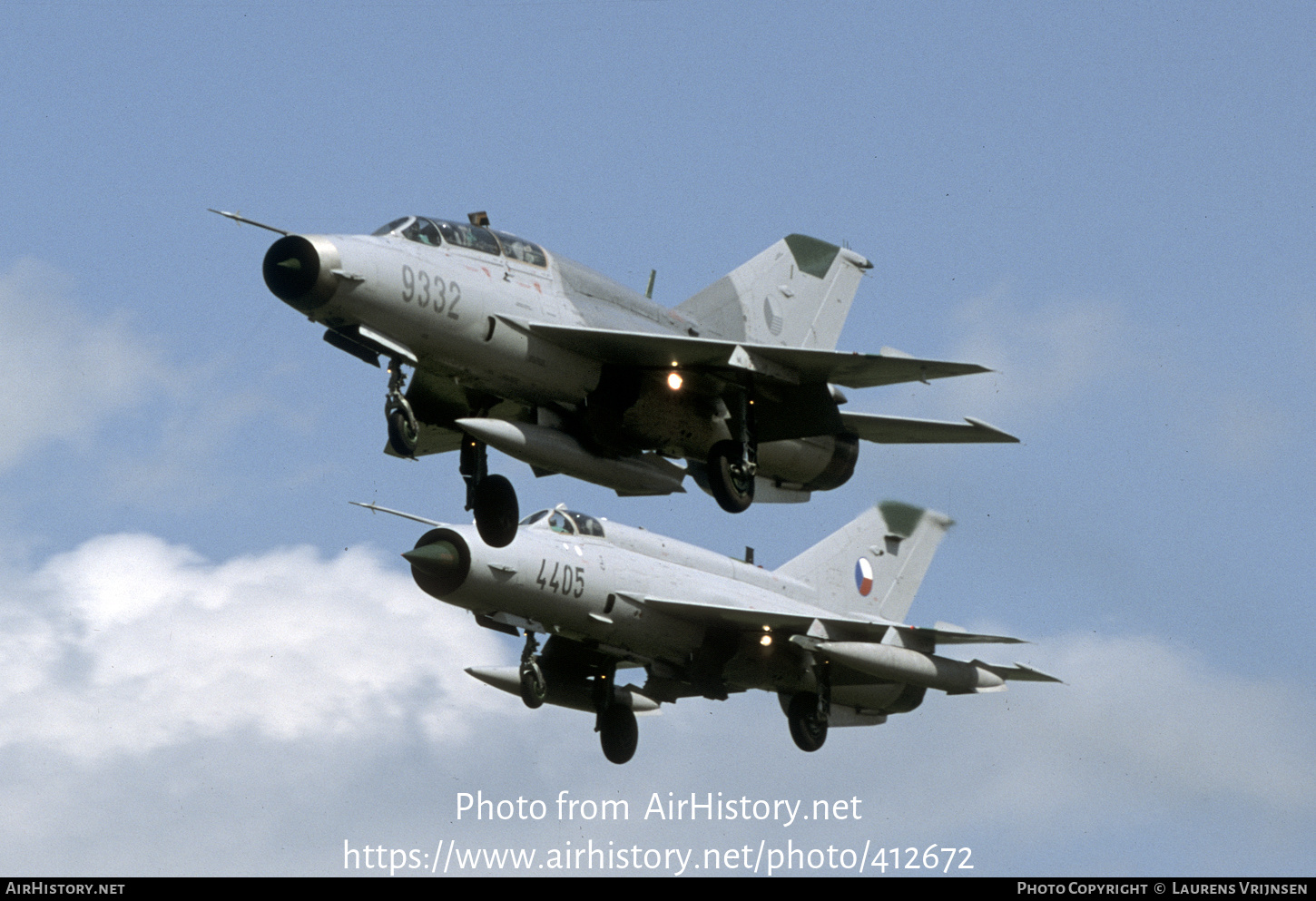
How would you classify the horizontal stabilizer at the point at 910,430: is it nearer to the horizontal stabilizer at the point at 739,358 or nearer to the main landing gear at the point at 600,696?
the horizontal stabilizer at the point at 739,358

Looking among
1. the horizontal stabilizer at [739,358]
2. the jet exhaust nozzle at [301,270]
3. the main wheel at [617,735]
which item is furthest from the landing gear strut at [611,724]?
the jet exhaust nozzle at [301,270]

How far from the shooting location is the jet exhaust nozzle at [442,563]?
33469 mm

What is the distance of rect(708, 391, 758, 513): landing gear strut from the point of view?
25.6 metres

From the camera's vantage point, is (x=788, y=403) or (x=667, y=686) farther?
(x=667, y=686)

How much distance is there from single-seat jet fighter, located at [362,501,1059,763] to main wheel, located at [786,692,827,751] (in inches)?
1.1

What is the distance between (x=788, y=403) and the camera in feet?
85.1

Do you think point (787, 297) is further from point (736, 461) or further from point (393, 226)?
point (393, 226)

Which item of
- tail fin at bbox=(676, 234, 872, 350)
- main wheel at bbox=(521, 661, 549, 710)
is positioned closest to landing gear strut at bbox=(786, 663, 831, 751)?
main wheel at bbox=(521, 661, 549, 710)

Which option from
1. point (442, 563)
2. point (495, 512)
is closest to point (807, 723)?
point (442, 563)

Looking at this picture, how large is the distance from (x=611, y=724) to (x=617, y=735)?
0.89 ft

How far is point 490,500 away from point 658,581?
1098 cm

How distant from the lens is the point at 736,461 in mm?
25656

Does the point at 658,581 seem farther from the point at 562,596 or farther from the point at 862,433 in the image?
the point at 862,433
